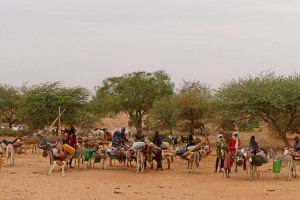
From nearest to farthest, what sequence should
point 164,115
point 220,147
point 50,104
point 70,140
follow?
1. point 220,147
2. point 70,140
3. point 50,104
4. point 164,115

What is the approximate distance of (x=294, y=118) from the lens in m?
32.9

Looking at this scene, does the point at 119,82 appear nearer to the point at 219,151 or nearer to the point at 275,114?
the point at 275,114

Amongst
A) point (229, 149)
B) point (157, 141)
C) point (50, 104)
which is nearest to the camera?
point (229, 149)

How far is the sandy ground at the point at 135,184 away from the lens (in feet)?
47.1

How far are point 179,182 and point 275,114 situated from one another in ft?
56.0

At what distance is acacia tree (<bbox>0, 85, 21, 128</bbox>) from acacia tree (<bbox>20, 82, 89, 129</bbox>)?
36.9 ft

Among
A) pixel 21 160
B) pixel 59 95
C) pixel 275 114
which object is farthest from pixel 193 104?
pixel 21 160

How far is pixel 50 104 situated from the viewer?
3953 cm

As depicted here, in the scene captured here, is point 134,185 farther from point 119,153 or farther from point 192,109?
point 192,109

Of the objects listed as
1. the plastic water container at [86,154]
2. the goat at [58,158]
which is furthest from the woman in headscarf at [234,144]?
the goat at [58,158]

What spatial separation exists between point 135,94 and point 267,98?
2019 centimetres

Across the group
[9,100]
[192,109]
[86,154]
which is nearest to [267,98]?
[192,109]

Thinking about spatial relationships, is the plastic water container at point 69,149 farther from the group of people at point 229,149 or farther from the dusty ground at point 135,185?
the group of people at point 229,149

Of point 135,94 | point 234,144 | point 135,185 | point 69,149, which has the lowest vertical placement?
point 135,185
